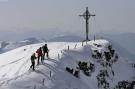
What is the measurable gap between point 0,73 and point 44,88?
18.5 m

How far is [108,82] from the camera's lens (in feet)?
208

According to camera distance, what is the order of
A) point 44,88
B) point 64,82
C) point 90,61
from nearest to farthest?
point 44,88 → point 64,82 → point 90,61

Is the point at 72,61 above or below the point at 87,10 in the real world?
below

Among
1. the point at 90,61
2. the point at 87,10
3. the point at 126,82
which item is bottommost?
the point at 126,82

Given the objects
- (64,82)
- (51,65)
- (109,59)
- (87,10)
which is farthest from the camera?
(87,10)

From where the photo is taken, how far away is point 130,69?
74.7 m

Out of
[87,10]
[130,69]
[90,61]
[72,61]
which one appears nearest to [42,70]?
[72,61]

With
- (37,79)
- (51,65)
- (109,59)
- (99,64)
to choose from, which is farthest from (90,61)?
(37,79)

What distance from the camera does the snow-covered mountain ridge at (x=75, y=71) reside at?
150 feet

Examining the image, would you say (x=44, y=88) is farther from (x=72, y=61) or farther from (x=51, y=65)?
(x=72, y=61)

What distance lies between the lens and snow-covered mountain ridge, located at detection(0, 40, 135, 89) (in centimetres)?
4586

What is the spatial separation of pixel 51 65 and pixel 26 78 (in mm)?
8108

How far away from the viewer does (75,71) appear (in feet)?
183

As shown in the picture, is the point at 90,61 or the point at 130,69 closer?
the point at 90,61
